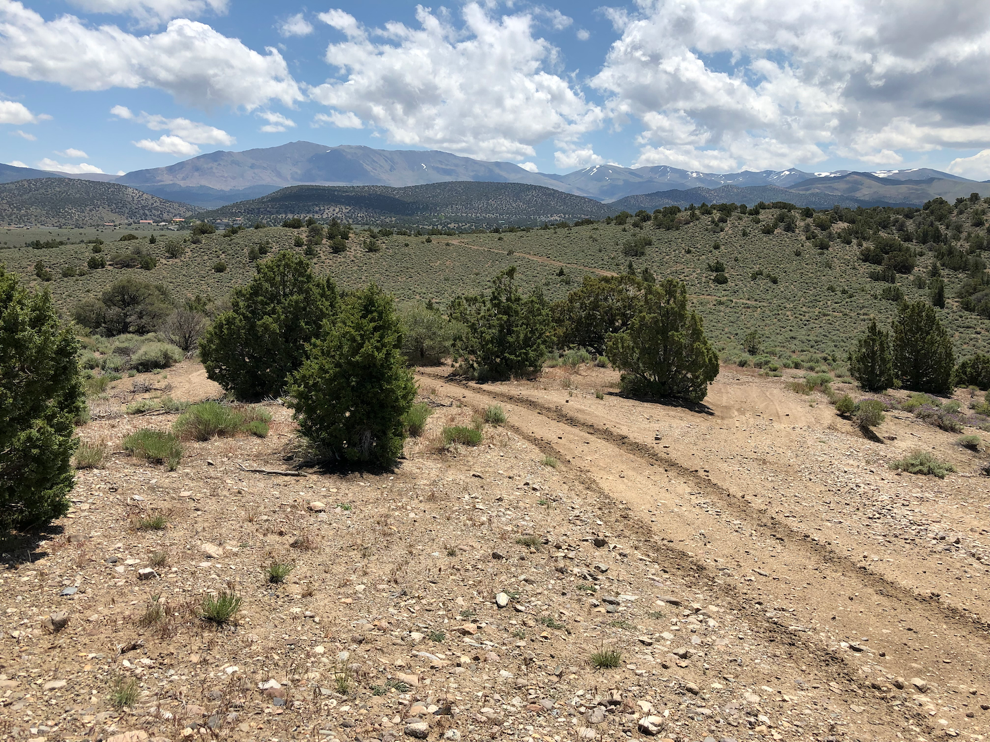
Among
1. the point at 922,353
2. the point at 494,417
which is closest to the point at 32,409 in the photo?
the point at 494,417

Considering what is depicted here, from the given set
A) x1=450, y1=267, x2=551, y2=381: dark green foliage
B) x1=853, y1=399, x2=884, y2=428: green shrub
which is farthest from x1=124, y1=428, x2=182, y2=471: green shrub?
x1=853, y1=399, x2=884, y2=428: green shrub

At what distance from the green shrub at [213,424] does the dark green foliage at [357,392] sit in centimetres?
170

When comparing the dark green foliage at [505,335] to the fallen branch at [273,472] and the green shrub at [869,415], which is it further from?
the fallen branch at [273,472]

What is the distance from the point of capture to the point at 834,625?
20.1 ft

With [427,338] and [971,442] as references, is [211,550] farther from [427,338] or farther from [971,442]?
[971,442]

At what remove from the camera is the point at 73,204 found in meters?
150

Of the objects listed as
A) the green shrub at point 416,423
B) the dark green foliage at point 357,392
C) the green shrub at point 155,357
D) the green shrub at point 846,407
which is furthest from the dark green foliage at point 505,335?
the green shrub at point 155,357

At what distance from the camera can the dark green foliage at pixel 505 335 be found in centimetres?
1934

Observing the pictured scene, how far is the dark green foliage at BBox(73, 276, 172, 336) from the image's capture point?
31062 mm

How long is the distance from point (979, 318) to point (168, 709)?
50188mm

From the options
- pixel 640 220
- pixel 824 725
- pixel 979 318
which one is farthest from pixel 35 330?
pixel 640 220

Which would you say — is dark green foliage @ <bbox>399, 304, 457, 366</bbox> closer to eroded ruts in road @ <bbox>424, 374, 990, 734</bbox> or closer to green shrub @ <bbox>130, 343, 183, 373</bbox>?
green shrub @ <bbox>130, 343, 183, 373</bbox>

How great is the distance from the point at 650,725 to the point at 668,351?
44.4 feet

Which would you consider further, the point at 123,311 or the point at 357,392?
the point at 123,311
